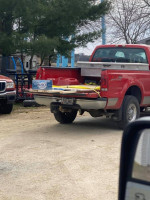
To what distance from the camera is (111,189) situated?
182 inches

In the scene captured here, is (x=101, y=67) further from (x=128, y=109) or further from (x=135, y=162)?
(x=135, y=162)

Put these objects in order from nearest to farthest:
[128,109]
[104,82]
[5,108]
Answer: [104,82] → [128,109] → [5,108]

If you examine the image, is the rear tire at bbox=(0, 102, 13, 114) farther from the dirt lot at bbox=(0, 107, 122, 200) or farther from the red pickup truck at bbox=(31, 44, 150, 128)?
the red pickup truck at bbox=(31, 44, 150, 128)

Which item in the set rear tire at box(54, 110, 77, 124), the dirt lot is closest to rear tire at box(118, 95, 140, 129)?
the dirt lot

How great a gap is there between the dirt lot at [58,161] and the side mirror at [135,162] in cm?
277

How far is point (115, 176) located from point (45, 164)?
3.84ft

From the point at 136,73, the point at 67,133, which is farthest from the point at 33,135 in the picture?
the point at 136,73

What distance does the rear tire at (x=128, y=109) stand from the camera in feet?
27.7

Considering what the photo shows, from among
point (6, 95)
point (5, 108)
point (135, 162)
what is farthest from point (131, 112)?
point (135, 162)

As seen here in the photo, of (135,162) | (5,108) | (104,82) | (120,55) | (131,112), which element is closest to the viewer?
(135,162)

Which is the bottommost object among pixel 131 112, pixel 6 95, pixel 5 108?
pixel 5 108

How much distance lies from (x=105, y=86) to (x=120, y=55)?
225cm

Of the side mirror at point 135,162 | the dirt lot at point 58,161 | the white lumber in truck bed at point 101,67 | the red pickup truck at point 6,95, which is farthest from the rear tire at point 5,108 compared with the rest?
the side mirror at point 135,162

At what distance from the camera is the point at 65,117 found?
31.9 feet
